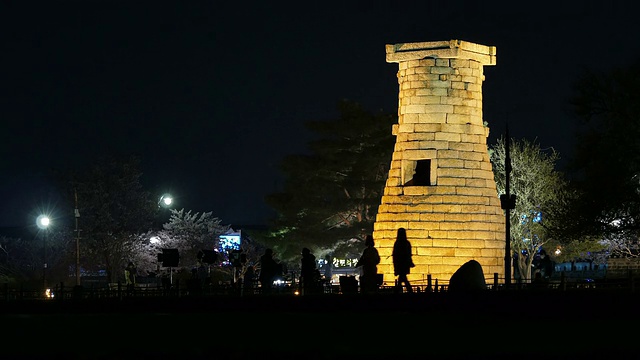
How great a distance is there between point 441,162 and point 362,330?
74.7 ft

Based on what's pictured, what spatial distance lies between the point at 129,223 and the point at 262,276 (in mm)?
46011

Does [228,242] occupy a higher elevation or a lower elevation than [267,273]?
higher

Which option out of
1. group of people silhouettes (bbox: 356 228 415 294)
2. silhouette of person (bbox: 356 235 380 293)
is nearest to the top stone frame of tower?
group of people silhouettes (bbox: 356 228 415 294)

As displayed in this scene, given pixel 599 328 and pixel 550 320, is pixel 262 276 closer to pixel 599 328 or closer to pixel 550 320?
pixel 550 320

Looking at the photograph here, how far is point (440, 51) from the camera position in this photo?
3906 cm

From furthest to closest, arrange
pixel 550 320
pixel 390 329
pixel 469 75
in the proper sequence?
pixel 469 75
pixel 550 320
pixel 390 329

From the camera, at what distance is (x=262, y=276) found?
31.9 m

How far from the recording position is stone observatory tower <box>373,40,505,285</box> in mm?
39125

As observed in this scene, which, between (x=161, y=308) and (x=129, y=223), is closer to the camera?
(x=161, y=308)

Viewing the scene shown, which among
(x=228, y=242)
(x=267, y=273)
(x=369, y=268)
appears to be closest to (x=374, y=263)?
(x=369, y=268)

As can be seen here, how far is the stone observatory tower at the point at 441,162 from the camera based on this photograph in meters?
39.1

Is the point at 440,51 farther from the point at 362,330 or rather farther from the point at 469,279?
the point at 362,330

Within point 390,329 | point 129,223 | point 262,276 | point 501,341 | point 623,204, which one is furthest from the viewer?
point 129,223

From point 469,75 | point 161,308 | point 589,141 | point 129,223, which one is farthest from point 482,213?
point 129,223
